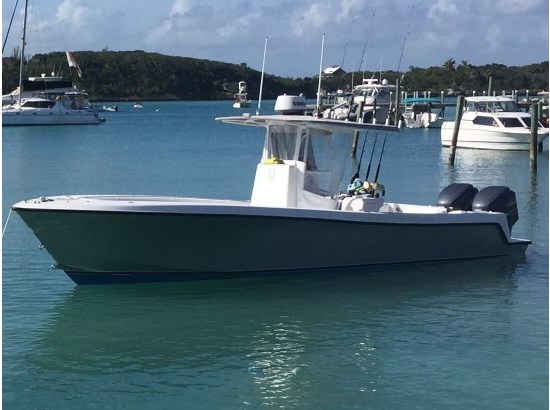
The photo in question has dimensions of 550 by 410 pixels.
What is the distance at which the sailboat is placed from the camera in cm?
7444

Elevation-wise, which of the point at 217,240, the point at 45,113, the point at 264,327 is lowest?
the point at 45,113

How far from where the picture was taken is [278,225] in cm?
1650

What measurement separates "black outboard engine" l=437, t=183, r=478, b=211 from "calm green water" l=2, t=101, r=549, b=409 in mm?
1131

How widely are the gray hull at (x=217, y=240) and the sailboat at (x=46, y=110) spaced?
5677 cm

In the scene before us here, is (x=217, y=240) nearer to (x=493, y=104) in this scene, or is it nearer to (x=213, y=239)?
(x=213, y=239)

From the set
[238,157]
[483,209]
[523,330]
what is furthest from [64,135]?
[523,330]

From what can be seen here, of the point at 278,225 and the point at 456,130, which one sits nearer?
the point at 278,225

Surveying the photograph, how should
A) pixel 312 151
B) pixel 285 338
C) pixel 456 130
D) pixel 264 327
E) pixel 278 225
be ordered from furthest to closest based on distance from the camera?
pixel 456 130
pixel 312 151
pixel 278 225
pixel 264 327
pixel 285 338

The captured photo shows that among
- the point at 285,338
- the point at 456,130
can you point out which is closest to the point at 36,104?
the point at 456,130

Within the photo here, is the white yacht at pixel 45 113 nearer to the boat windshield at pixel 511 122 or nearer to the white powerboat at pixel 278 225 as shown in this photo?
the boat windshield at pixel 511 122

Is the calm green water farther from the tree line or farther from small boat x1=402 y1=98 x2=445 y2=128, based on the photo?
the tree line

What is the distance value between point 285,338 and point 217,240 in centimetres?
267

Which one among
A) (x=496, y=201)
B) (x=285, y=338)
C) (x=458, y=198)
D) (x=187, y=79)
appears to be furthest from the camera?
(x=187, y=79)

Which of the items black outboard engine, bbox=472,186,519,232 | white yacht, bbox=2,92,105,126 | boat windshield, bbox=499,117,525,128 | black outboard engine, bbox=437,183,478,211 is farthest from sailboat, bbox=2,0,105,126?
black outboard engine, bbox=472,186,519,232
